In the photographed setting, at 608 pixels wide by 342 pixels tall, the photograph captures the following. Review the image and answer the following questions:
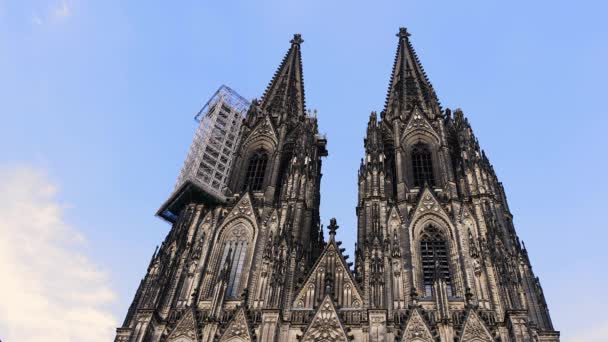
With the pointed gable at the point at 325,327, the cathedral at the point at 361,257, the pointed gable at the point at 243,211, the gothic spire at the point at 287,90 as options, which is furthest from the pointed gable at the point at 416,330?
the gothic spire at the point at 287,90

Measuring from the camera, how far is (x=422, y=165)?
29.9 meters

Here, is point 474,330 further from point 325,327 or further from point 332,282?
point 332,282

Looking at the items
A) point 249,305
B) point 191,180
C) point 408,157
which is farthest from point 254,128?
point 249,305

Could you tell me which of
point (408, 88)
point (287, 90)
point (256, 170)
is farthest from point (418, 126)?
point (287, 90)

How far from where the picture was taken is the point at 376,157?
29359 millimetres

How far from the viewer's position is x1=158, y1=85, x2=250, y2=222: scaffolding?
94.5 feet

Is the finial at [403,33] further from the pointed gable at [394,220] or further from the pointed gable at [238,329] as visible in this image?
the pointed gable at [238,329]

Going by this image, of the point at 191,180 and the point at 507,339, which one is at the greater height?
the point at 191,180

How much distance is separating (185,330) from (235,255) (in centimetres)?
468

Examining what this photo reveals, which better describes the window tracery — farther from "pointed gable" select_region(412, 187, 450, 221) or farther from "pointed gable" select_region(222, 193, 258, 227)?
"pointed gable" select_region(412, 187, 450, 221)

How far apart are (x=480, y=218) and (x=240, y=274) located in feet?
35.9

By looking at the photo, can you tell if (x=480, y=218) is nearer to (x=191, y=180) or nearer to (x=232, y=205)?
(x=232, y=205)

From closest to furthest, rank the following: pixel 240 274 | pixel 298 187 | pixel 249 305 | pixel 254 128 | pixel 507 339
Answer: pixel 507 339 < pixel 249 305 < pixel 240 274 < pixel 298 187 < pixel 254 128

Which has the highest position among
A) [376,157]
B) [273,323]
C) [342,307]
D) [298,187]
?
[376,157]
